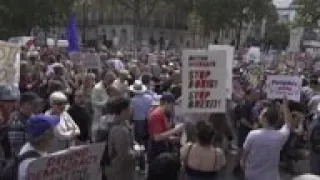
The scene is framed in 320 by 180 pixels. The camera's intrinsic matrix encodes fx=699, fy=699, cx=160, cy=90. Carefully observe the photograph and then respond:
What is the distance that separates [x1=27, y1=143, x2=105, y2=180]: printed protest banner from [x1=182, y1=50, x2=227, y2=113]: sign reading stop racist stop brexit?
108 inches

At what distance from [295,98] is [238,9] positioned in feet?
211

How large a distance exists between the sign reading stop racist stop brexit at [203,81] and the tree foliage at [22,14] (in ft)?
96.2

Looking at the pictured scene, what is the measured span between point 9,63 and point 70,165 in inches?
170

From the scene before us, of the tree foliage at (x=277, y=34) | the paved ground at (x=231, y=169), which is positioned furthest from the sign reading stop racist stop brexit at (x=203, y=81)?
the tree foliage at (x=277, y=34)

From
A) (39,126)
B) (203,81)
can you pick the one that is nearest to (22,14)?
(203,81)

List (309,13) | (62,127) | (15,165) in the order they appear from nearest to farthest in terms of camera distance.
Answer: (15,165), (62,127), (309,13)

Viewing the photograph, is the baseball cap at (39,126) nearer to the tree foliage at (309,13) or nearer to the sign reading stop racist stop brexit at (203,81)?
the sign reading stop racist stop brexit at (203,81)

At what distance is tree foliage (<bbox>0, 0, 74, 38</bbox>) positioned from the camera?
122ft

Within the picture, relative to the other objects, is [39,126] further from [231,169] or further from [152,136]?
[231,169]

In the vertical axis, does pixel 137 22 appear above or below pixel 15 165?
above

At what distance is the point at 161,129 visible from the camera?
8680mm

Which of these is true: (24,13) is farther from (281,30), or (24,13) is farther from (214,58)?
(281,30)

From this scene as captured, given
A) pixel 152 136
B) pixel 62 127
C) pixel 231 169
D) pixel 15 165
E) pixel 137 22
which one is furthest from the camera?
pixel 137 22

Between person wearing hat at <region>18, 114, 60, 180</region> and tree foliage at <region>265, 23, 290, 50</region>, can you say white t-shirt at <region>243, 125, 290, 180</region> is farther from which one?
tree foliage at <region>265, 23, 290, 50</region>
